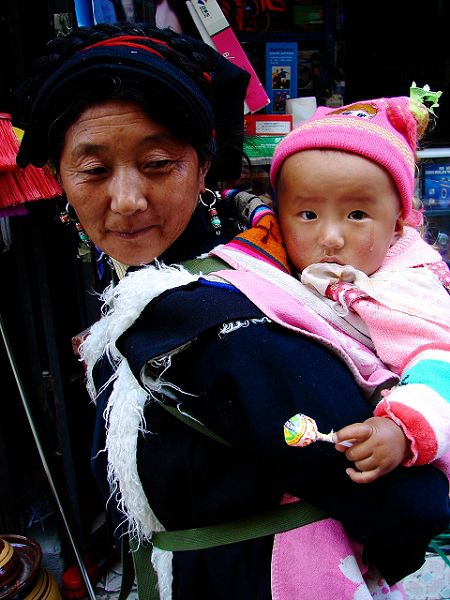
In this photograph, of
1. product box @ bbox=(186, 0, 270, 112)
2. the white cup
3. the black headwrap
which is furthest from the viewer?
the white cup

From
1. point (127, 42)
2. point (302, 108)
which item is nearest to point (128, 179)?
point (127, 42)

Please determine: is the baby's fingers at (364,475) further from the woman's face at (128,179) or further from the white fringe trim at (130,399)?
the woman's face at (128,179)

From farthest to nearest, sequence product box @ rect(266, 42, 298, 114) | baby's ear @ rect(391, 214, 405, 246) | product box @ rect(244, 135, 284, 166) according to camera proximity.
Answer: product box @ rect(266, 42, 298, 114) → product box @ rect(244, 135, 284, 166) → baby's ear @ rect(391, 214, 405, 246)

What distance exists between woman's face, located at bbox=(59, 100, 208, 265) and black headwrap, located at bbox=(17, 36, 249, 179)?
0.03 meters

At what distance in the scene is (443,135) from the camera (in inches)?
154

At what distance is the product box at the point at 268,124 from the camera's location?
10.2 ft

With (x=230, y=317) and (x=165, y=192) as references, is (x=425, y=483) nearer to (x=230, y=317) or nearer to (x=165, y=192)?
(x=230, y=317)

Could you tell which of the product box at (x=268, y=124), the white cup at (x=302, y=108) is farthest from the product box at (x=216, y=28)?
the white cup at (x=302, y=108)

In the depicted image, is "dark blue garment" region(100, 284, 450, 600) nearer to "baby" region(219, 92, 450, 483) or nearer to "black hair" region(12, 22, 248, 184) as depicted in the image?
"baby" region(219, 92, 450, 483)

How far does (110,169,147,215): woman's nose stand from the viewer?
1117mm

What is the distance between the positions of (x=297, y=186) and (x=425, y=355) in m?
0.47

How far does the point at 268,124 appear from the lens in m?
3.13

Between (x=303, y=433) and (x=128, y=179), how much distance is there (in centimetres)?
63

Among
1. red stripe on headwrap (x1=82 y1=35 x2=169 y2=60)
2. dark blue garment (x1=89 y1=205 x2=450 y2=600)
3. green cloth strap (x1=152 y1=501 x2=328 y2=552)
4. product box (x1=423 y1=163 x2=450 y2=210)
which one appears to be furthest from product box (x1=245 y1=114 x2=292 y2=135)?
green cloth strap (x1=152 y1=501 x2=328 y2=552)
